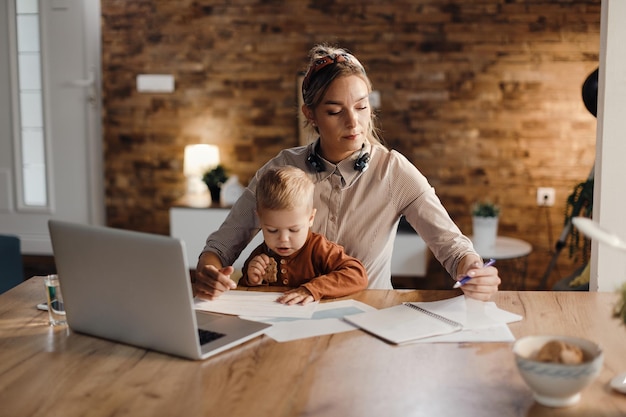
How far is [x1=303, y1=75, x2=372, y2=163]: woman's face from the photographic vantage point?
193 centimetres

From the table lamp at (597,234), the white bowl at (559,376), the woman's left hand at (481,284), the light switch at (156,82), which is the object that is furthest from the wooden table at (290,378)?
the light switch at (156,82)

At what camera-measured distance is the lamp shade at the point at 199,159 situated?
455 cm

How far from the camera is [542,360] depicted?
43.6 inches

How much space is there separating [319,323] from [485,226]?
2707 millimetres

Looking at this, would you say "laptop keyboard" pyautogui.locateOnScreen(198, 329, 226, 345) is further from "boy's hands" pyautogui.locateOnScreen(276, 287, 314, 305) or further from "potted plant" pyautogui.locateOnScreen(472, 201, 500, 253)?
"potted plant" pyautogui.locateOnScreen(472, 201, 500, 253)

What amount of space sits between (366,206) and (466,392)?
37.0 inches

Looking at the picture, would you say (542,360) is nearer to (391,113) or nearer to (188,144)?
(391,113)

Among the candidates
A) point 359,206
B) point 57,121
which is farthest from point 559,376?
point 57,121

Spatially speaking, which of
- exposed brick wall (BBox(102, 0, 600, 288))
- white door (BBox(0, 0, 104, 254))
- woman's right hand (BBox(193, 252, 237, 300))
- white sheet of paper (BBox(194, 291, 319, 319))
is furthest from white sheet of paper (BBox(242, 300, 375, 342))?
white door (BBox(0, 0, 104, 254))

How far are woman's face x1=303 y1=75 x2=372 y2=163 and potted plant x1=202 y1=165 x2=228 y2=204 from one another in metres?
2.54

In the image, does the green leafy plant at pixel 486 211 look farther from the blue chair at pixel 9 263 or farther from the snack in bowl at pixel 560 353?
the snack in bowl at pixel 560 353

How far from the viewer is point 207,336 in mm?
1360


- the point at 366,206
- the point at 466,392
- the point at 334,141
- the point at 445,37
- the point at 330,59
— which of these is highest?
the point at 445,37

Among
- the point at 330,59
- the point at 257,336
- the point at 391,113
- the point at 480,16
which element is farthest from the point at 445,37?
the point at 257,336
